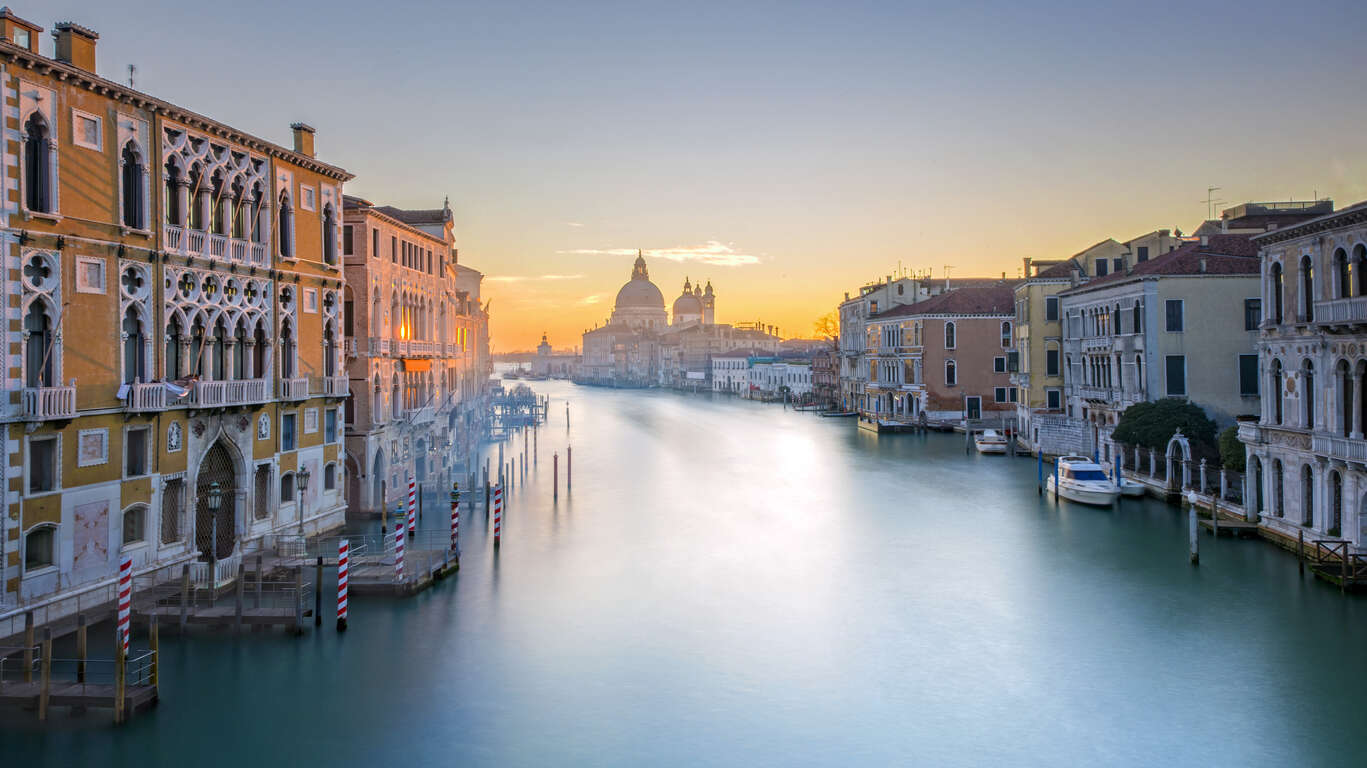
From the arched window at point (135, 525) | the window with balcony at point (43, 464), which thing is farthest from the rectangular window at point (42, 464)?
the arched window at point (135, 525)

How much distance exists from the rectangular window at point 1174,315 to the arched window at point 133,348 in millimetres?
25061

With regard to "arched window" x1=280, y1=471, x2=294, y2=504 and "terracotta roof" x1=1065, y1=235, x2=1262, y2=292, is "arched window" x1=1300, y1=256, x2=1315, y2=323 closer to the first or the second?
"terracotta roof" x1=1065, y1=235, x2=1262, y2=292

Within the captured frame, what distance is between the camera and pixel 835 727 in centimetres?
1055

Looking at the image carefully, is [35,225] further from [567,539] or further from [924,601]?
[924,601]

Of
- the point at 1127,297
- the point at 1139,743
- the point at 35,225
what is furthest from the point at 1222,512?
the point at 35,225

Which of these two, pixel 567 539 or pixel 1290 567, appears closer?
pixel 1290 567

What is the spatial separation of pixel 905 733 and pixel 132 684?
28.9 feet

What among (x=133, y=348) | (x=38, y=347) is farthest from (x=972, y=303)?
(x=38, y=347)

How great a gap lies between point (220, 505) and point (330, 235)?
6.30m

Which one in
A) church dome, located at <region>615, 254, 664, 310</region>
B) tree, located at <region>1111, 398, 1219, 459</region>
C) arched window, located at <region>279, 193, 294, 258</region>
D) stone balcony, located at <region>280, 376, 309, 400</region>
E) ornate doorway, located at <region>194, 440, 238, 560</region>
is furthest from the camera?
church dome, located at <region>615, 254, 664, 310</region>

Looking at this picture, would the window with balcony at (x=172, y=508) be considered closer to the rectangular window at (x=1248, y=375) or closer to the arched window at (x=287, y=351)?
the arched window at (x=287, y=351)

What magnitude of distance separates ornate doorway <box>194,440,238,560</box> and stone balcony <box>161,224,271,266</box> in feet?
10.5

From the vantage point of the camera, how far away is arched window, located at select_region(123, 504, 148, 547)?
13.9 m

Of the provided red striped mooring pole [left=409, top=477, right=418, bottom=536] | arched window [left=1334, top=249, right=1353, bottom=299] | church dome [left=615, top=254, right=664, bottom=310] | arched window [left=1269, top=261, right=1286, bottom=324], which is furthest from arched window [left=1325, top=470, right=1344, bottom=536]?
church dome [left=615, top=254, right=664, bottom=310]
